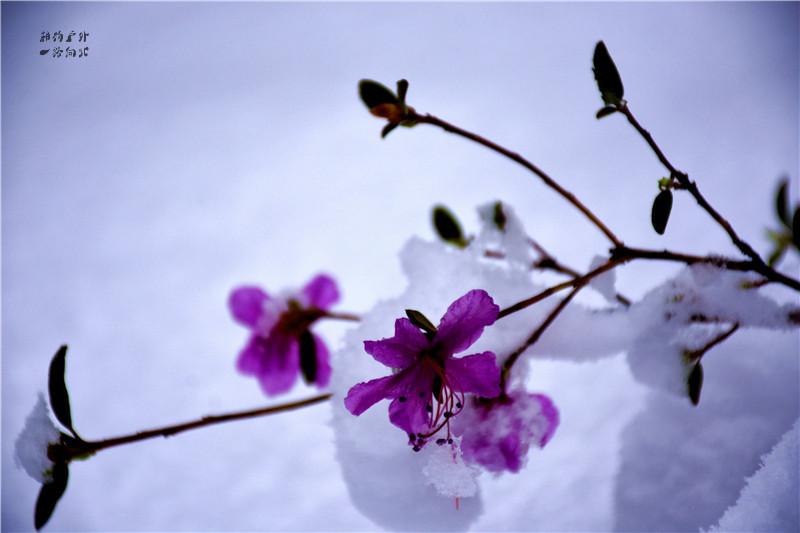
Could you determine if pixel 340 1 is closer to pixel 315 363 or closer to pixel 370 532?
pixel 315 363

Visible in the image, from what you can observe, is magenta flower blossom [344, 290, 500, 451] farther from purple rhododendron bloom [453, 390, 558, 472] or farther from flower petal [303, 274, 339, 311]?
flower petal [303, 274, 339, 311]

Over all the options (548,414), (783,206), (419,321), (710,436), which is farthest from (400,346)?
(783,206)

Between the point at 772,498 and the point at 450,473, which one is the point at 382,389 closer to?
the point at 450,473

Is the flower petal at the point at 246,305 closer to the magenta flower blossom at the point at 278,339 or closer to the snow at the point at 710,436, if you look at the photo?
the magenta flower blossom at the point at 278,339

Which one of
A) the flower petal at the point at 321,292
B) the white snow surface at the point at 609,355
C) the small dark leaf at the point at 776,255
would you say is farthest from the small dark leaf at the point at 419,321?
the small dark leaf at the point at 776,255

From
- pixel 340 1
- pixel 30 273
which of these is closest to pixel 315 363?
pixel 30 273

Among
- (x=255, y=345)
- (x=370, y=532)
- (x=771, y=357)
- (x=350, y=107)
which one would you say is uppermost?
(x=350, y=107)

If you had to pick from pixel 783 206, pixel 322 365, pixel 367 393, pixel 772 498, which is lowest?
pixel 772 498
